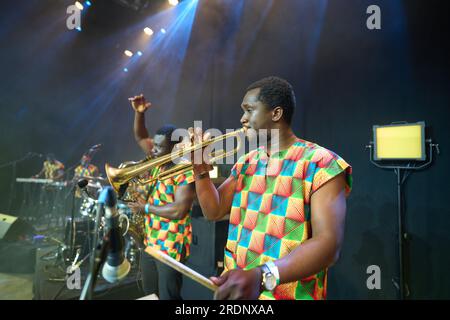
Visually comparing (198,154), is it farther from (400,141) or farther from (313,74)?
(313,74)

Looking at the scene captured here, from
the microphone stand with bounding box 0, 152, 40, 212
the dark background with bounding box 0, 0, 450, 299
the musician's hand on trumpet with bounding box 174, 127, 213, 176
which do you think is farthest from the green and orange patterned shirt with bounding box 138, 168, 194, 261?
the microphone stand with bounding box 0, 152, 40, 212

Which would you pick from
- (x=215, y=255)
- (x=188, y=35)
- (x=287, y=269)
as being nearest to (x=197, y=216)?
(x=215, y=255)

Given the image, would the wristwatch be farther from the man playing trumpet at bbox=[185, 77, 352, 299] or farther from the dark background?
the dark background

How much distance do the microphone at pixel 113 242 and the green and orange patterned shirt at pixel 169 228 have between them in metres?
1.68

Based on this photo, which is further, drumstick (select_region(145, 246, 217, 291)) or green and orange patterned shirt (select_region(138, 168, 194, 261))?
green and orange patterned shirt (select_region(138, 168, 194, 261))

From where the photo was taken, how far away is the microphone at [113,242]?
3.41ft

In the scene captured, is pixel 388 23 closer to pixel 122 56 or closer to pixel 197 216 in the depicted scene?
pixel 197 216

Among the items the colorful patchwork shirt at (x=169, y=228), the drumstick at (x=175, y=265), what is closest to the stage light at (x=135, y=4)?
the colorful patchwork shirt at (x=169, y=228)

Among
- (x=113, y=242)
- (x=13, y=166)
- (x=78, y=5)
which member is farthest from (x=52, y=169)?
(x=113, y=242)

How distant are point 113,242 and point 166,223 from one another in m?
1.83

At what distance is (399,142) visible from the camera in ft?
10.6

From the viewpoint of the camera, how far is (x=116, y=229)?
1.05m

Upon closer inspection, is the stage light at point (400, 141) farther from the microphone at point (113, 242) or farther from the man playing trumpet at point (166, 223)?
the microphone at point (113, 242)

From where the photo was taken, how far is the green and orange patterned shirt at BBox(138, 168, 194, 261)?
2730mm
